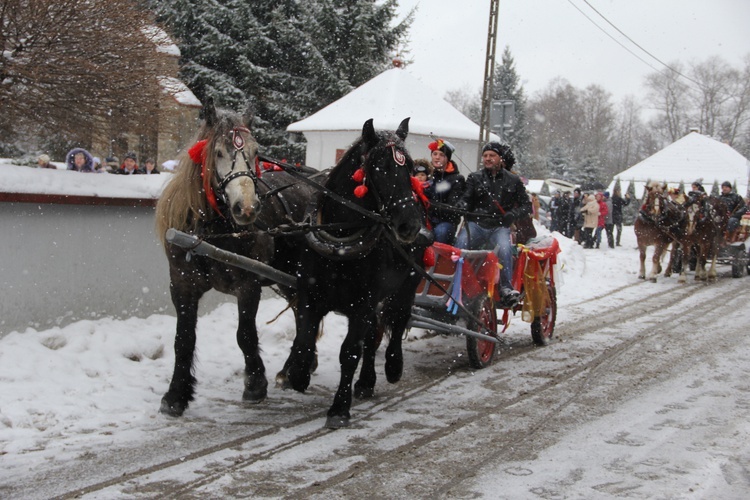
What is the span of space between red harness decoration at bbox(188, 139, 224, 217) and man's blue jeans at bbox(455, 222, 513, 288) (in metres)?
2.97

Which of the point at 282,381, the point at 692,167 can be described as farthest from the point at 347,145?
the point at 692,167

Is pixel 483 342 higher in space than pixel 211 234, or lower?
lower

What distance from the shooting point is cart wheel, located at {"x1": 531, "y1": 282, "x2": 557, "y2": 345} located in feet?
28.5

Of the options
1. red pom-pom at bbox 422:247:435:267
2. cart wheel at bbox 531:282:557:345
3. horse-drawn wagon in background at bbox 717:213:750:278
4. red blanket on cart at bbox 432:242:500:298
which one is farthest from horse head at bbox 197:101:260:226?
horse-drawn wagon in background at bbox 717:213:750:278

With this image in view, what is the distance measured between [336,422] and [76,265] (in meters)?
3.47

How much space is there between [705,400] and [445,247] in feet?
8.41

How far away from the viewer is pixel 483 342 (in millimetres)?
7758

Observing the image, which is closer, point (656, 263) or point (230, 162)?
point (230, 162)

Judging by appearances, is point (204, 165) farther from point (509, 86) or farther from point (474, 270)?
point (509, 86)

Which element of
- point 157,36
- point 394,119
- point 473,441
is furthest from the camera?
point 394,119

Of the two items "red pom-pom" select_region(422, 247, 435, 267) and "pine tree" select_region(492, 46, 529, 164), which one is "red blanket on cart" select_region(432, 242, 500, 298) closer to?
"red pom-pom" select_region(422, 247, 435, 267)

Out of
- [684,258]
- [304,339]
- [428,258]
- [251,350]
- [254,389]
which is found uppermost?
[428,258]

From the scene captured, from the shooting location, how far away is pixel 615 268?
58.2 feet

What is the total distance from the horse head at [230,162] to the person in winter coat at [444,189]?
2.59m
